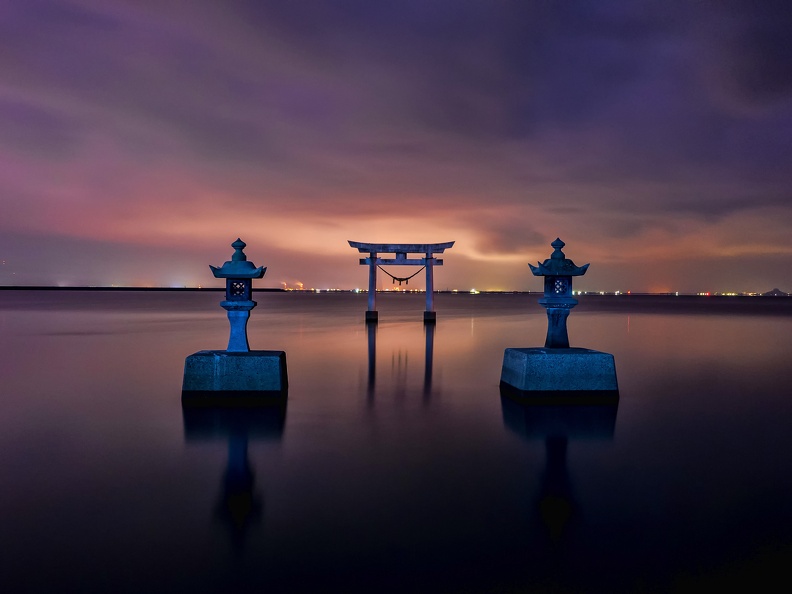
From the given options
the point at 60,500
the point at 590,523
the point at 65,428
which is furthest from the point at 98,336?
the point at 590,523

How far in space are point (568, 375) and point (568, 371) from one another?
5 centimetres

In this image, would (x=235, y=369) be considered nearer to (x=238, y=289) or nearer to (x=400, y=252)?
(x=238, y=289)

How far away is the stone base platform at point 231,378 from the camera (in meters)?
6.37

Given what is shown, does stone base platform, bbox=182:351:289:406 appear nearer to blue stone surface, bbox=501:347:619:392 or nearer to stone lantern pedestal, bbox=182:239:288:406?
stone lantern pedestal, bbox=182:239:288:406

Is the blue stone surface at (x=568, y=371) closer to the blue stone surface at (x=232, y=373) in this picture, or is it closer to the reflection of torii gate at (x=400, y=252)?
the blue stone surface at (x=232, y=373)

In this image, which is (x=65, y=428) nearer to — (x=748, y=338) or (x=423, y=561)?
(x=423, y=561)

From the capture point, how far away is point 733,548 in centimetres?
294

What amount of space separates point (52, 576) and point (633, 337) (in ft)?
66.8

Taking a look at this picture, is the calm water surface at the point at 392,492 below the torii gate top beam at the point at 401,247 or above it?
below

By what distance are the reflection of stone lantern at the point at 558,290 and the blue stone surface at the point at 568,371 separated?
258 millimetres

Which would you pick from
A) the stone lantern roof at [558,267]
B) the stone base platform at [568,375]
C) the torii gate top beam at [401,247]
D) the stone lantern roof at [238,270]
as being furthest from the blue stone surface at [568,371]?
the torii gate top beam at [401,247]

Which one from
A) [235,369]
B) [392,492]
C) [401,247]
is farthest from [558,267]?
[401,247]

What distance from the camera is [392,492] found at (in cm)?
388

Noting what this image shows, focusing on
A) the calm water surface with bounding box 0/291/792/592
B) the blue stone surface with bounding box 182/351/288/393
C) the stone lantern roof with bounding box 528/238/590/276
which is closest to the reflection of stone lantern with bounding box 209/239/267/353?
the blue stone surface with bounding box 182/351/288/393
